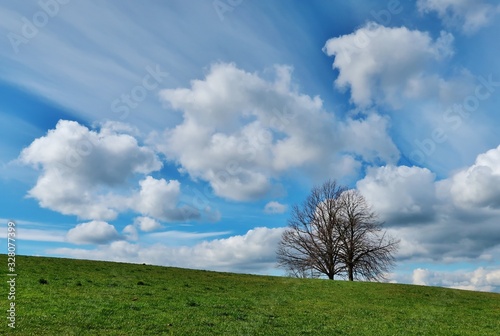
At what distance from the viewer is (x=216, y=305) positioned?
2672 cm

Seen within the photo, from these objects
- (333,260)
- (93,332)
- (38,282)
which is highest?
(333,260)

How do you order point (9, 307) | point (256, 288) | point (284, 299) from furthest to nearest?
point (256, 288) → point (284, 299) → point (9, 307)

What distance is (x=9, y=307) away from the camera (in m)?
21.1

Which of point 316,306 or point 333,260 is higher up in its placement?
point 333,260

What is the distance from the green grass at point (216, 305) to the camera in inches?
768

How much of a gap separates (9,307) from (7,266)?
57.4 feet

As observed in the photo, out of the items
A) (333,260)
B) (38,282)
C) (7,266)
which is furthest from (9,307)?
(333,260)

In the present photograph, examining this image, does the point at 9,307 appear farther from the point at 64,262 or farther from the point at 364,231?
the point at 364,231

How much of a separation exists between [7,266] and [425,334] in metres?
33.6

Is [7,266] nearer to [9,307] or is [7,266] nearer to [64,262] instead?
[64,262]

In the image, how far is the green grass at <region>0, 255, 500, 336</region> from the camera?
64.0 ft

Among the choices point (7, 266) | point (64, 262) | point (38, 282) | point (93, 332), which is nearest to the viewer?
point (93, 332)

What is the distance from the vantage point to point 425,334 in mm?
22062

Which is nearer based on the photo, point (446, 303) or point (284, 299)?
point (284, 299)
